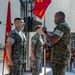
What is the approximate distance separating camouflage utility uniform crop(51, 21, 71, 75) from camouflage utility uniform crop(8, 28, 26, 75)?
0.54m

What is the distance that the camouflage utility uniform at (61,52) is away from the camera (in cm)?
406

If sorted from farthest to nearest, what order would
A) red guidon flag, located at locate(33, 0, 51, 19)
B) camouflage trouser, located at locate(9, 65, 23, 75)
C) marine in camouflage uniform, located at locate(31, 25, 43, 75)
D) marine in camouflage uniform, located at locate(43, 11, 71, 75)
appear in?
marine in camouflage uniform, located at locate(31, 25, 43, 75) → red guidon flag, located at locate(33, 0, 51, 19) → camouflage trouser, located at locate(9, 65, 23, 75) → marine in camouflage uniform, located at locate(43, 11, 71, 75)

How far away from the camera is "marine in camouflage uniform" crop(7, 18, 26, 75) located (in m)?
4.10

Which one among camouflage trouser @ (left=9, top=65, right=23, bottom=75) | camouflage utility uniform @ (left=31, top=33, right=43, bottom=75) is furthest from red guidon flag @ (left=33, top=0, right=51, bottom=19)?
camouflage trouser @ (left=9, top=65, right=23, bottom=75)

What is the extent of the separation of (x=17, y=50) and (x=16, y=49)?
2 cm

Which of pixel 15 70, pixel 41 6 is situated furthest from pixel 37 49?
pixel 15 70

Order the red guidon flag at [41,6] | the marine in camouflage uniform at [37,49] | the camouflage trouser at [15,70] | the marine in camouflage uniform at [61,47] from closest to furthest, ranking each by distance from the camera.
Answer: the marine in camouflage uniform at [61,47], the camouflage trouser at [15,70], the red guidon flag at [41,6], the marine in camouflage uniform at [37,49]

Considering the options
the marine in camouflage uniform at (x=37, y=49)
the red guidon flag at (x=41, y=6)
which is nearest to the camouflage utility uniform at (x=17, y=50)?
the red guidon flag at (x=41, y=6)

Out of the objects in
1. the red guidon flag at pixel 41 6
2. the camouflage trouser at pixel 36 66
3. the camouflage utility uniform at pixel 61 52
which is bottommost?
the camouflage trouser at pixel 36 66

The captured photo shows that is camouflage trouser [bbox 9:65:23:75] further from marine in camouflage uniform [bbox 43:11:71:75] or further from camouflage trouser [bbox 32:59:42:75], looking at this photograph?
camouflage trouser [bbox 32:59:42:75]

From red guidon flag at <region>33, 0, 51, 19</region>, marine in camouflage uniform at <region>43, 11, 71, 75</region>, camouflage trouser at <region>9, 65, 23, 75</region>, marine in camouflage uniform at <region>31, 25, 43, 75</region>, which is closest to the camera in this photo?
marine in camouflage uniform at <region>43, 11, 71, 75</region>

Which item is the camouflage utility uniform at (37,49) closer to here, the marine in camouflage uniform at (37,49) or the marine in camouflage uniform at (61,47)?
the marine in camouflage uniform at (37,49)

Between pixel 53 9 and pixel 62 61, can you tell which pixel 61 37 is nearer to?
pixel 62 61

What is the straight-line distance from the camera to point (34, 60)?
19.5 ft
